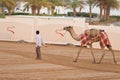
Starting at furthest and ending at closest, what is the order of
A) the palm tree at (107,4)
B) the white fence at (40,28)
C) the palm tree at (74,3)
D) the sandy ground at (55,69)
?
1. the palm tree at (74,3)
2. the palm tree at (107,4)
3. the white fence at (40,28)
4. the sandy ground at (55,69)

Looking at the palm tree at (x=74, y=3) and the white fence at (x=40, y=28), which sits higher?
the palm tree at (x=74, y=3)

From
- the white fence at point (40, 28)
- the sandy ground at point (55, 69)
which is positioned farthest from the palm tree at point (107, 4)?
the sandy ground at point (55, 69)

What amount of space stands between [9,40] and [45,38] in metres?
3.67

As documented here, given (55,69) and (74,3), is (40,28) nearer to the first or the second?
(55,69)

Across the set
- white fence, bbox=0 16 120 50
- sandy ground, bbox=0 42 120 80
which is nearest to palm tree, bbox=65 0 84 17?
white fence, bbox=0 16 120 50

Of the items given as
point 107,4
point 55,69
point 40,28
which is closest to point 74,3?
point 107,4

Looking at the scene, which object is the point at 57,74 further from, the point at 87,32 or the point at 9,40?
the point at 9,40

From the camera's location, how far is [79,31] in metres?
35.6

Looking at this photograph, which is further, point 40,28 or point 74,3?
point 74,3

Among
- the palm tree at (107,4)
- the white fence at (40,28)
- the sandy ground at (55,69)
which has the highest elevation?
the palm tree at (107,4)

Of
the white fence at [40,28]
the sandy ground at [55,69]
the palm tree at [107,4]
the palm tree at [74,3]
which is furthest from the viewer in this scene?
the palm tree at [74,3]

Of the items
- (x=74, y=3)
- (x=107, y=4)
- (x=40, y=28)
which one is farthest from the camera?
(x=74, y=3)

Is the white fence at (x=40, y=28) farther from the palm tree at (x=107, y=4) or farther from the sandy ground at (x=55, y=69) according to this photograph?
the palm tree at (x=107, y=4)

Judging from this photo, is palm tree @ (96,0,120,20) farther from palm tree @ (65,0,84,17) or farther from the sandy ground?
the sandy ground
